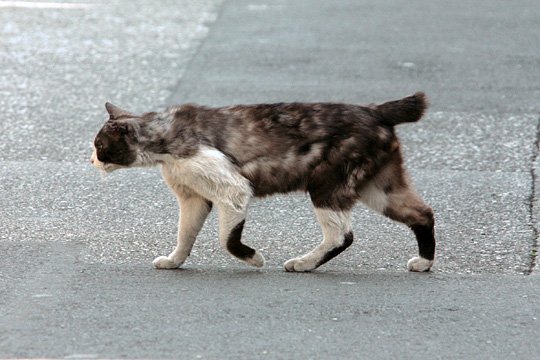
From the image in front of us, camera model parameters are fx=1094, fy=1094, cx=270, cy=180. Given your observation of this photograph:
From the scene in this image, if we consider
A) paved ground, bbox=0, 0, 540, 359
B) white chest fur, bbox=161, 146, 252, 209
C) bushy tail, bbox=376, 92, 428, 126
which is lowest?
paved ground, bbox=0, 0, 540, 359

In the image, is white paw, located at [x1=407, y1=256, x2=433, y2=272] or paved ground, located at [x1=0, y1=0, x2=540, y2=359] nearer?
paved ground, located at [x1=0, y1=0, x2=540, y2=359]

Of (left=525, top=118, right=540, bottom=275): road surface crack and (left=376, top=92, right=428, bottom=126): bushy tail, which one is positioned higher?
(left=376, top=92, right=428, bottom=126): bushy tail

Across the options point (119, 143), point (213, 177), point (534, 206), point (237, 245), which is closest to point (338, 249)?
point (237, 245)

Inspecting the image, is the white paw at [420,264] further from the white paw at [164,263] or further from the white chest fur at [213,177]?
the white paw at [164,263]

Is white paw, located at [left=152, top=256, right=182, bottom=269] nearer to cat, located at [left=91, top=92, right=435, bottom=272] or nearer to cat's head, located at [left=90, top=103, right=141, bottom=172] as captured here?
cat, located at [left=91, top=92, right=435, bottom=272]

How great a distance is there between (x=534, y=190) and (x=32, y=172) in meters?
3.78

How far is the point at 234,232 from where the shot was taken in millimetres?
6297

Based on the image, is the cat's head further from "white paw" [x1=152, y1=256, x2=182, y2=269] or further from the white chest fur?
"white paw" [x1=152, y1=256, x2=182, y2=269]

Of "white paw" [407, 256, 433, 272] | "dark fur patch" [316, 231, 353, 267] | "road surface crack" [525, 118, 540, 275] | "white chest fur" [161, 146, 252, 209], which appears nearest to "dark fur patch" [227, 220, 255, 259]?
"white chest fur" [161, 146, 252, 209]

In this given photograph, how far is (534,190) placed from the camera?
26.2 feet

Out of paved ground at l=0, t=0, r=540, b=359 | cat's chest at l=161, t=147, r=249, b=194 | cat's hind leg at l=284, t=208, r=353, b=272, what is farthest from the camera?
cat's hind leg at l=284, t=208, r=353, b=272

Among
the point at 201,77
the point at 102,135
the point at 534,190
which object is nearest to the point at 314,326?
the point at 102,135

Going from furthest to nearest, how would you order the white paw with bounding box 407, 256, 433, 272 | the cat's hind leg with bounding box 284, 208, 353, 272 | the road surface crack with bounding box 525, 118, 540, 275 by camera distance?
the road surface crack with bounding box 525, 118, 540, 275, the white paw with bounding box 407, 256, 433, 272, the cat's hind leg with bounding box 284, 208, 353, 272

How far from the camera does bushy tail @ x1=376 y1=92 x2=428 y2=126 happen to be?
6.46 metres
